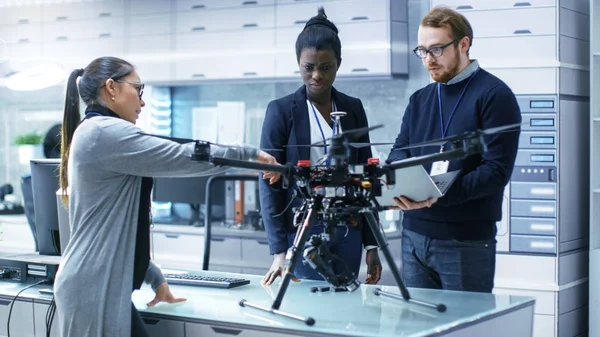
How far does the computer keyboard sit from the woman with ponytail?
38 cm

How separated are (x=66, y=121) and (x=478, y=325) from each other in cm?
150

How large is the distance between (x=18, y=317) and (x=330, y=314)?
3.92 ft

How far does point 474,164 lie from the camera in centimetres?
251

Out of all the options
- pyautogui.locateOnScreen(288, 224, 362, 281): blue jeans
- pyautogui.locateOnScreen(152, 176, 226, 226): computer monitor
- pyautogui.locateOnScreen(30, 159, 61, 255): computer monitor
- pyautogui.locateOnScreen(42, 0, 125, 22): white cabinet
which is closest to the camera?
pyautogui.locateOnScreen(288, 224, 362, 281): blue jeans

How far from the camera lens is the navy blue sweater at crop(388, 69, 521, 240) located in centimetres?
241

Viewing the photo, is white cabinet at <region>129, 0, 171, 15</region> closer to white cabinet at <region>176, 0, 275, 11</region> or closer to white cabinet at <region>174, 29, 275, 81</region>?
white cabinet at <region>176, 0, 275, 11</region>

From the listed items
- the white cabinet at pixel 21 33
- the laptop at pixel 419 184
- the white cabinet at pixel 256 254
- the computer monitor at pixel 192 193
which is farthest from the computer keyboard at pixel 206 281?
the white cabinet at pixel 21 33

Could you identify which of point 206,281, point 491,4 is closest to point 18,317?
point 206,281

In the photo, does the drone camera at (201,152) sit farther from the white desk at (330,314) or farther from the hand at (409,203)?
the hand at (409,203)

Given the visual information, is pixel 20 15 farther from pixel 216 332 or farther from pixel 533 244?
pixel 216 332

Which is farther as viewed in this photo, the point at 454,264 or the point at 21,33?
the point at 21,33

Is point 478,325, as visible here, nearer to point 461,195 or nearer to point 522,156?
point 461,195

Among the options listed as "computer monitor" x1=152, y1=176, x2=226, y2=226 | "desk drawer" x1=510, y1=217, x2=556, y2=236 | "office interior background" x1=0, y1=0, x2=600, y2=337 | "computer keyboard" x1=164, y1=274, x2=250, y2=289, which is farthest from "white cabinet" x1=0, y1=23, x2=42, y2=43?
"computer keyboard" x1=164, y1=274, x2=250, y2=289

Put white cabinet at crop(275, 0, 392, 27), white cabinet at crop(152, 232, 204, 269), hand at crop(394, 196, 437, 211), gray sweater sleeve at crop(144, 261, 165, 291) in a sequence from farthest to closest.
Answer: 1. white cabinet at crop(152, 232, 204, 269)
2. white cabinet at crop(275, 0, 392, 27)
3. gray sweater sleeve at crop(144, 261, 165, 291)
4. hand at crop(394, 196, 437, 211)
